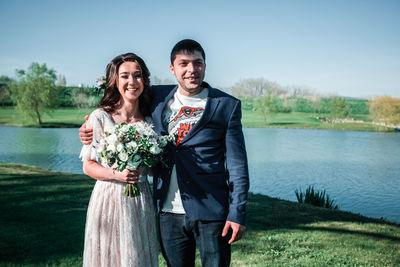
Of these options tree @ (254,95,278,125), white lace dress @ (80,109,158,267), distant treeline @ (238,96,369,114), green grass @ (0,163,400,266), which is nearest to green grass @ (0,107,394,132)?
tree @ (254,95,278,125)

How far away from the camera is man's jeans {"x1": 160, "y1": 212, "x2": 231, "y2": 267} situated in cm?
270

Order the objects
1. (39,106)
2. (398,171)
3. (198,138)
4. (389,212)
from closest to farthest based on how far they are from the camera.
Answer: (198,138), (389,212), (398,171), (39,106)

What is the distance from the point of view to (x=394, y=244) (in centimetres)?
610

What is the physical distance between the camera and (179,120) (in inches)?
111

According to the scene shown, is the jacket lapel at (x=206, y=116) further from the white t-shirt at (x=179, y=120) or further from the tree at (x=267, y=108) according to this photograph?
the tree at (x=267, y=108)

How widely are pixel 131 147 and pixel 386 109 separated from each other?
6063cm

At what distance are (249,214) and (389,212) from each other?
23.4 feet

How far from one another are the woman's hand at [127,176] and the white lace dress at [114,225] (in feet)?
0.64

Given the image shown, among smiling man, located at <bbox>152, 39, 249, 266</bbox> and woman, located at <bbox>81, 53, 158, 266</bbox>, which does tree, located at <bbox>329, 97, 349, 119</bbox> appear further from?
woman, located at <bbox>81, 53, 158, 266</bbox>

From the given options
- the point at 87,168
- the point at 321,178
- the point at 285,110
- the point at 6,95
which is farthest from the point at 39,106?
the point at 285,110

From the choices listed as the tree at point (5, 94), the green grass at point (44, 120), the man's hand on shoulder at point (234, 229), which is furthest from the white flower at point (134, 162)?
the tree at point (5, 94)

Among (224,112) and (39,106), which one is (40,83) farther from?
(224,112)

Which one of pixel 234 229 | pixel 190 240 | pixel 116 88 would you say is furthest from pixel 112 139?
pixel 234 229

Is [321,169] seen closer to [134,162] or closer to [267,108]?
[134,162]
